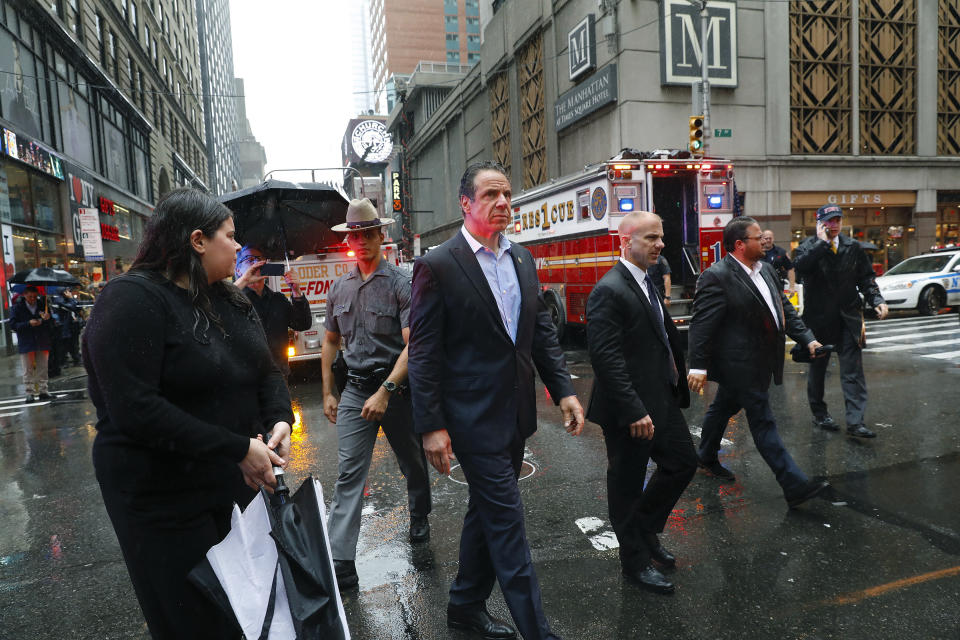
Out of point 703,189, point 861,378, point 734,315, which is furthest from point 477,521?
point 703,189

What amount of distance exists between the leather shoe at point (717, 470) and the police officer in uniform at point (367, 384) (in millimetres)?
2399

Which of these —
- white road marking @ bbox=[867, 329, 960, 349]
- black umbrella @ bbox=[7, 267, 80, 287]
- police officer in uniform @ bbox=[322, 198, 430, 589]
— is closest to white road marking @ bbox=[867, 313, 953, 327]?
white road marking @ bbox=[867, 329, 960, 349]

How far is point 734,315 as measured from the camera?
442cm

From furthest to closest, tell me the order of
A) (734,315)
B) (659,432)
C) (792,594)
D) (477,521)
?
1. (734,315)
2. (659,432)
3. (792,594)
4. (477,521)

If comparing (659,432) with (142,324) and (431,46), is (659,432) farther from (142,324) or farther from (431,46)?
(431,46)

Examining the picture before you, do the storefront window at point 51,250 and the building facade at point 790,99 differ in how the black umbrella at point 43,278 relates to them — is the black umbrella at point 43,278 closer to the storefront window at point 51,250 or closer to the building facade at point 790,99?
the storefront window at point 51,250

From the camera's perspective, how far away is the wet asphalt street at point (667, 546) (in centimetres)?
304

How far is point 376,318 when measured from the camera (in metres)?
3.78

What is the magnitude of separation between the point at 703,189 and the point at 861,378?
610 cm

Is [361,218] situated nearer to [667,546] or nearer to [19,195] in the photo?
[667,546]

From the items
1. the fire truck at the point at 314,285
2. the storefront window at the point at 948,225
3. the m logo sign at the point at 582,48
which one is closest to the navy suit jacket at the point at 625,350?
the fire truck at the point at 314,285

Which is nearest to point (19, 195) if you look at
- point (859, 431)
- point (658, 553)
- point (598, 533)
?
point (598, 533)

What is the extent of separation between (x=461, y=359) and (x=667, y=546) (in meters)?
2.02

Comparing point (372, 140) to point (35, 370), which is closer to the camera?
point (35, 370)
